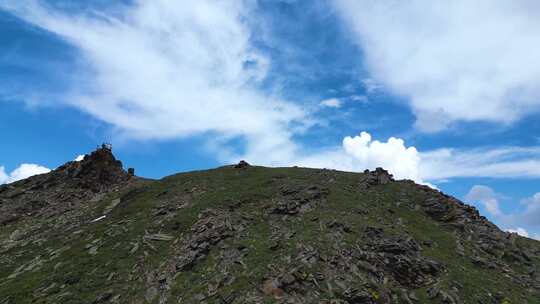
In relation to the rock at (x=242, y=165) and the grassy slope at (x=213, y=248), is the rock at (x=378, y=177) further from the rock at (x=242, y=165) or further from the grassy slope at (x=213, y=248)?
the rock at (x=242, y=165)

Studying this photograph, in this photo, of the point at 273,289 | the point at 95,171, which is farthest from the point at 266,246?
the point at 95,171

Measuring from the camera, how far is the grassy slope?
3431cm

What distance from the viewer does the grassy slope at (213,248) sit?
3431cm

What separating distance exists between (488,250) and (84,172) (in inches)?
2834

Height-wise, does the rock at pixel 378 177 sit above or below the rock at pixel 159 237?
above

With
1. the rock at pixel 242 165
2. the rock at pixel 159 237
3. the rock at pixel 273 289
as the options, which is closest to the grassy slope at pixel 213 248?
the rock at pixel 159 237

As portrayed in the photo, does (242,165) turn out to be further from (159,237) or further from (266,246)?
(266,246)

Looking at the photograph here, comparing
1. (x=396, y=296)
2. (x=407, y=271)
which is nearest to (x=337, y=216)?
(x=407, y=271)

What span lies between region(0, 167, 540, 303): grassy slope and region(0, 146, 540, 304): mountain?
18cm

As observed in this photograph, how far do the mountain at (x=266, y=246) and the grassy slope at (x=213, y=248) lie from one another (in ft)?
0.59

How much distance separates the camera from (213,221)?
4419 cm

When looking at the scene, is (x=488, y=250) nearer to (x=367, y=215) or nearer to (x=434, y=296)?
(x=367, y=215)

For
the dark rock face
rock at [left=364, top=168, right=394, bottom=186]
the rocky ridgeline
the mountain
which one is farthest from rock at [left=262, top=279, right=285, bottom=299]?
the dark rock face

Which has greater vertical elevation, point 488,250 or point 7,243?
point 7,243
